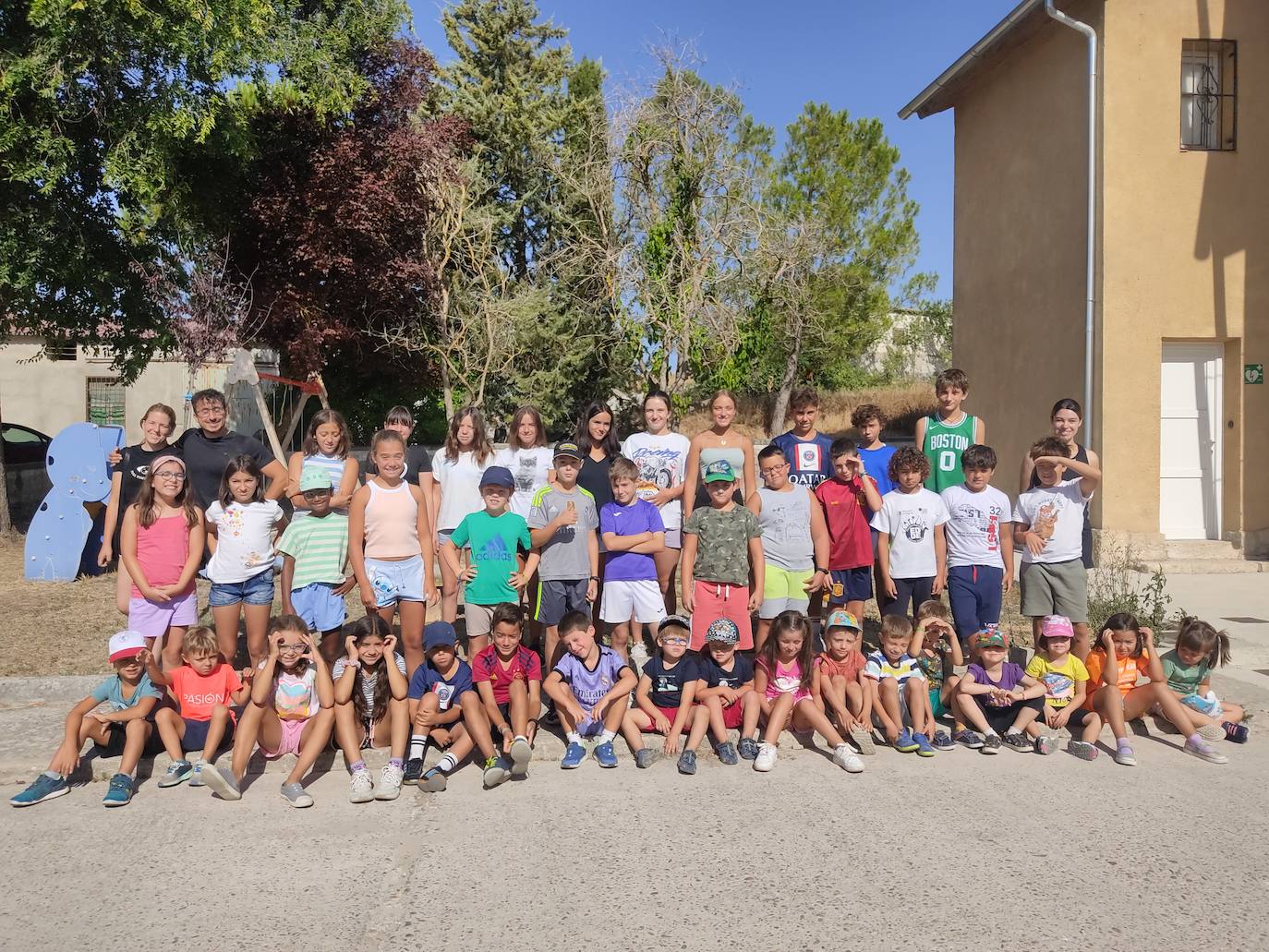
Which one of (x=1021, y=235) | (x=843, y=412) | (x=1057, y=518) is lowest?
(x=1057, y=518)

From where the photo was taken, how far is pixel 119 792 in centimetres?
422

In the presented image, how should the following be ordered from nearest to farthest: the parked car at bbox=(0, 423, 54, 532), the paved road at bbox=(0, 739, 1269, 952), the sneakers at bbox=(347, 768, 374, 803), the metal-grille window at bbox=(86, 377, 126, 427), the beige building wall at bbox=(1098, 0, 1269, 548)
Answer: the paved road at bbox=(0, 739, 1269, 952) < the sneakers at bbox=(347, 768, 374, 803) < the beige building wall at bbox=(1098, 0, 1269, 548) < the parked car at bbox=(0, 423, 54, 532) < the metal-grille window at bbox=(86, 377, 126, 427)

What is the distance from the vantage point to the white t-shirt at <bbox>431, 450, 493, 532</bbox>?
5.86m

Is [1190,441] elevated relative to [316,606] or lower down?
elevated

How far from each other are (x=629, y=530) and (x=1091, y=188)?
8.08 m

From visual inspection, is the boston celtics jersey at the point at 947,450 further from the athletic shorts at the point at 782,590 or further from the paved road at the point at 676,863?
the paved road at the point at 676,863

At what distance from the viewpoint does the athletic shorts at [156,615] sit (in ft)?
16.8

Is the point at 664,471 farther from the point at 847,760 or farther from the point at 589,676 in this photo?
the point at 847,760

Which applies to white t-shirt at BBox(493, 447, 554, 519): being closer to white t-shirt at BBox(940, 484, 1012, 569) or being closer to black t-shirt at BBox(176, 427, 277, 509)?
black t-shirt at BBox(176, 427, 277, 509)

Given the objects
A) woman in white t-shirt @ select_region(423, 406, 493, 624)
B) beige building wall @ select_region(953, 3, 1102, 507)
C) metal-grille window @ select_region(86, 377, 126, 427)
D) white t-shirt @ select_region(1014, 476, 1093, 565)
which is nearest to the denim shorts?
woman in white t-shirt @ select_region(423, 406, 493, 624)

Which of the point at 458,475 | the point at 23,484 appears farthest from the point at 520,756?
the point at 23,484

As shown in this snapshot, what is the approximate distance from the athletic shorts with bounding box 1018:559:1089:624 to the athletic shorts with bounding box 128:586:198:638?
Answer: 4.99 m

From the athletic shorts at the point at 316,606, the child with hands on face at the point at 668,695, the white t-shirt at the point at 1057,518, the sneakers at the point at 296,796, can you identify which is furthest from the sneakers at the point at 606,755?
the white t-shirt at the point at 1057,518

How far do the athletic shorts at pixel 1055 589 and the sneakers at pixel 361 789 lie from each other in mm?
3977
